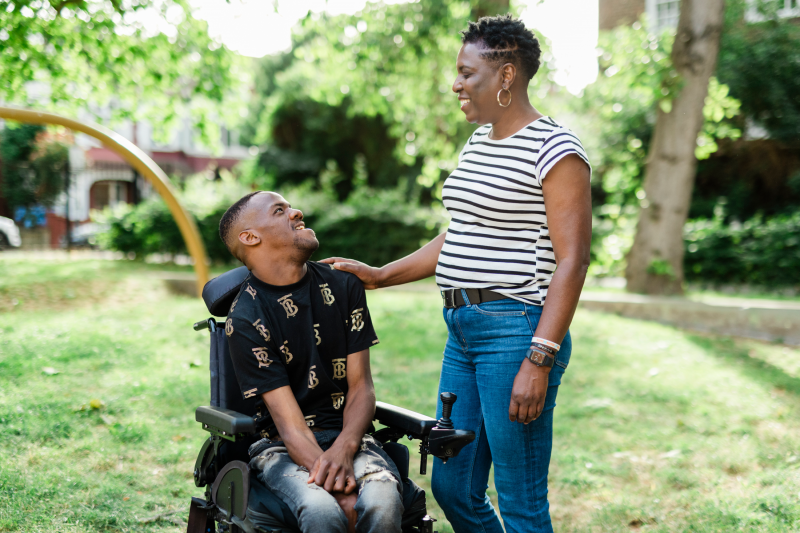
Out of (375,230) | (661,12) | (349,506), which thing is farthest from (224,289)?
(661,12)

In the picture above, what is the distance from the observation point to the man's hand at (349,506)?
2.24m

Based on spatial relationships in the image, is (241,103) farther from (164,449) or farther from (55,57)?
(164,449)

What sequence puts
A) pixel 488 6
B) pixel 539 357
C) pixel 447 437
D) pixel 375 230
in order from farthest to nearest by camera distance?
pixel 375 230 → pixel 488 6 → pixel 447 437 → pixel 539 357

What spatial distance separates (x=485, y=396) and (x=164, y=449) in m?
2.78

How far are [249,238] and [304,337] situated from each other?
45 cm

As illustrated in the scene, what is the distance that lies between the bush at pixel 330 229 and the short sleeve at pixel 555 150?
1147 centimetres

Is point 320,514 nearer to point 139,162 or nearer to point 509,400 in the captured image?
point 509,400

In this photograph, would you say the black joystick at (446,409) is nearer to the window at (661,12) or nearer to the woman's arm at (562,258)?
the woman's arm at (562,258)

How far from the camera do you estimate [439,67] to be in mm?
12344

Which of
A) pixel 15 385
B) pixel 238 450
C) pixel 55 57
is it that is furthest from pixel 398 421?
pixel 55 57

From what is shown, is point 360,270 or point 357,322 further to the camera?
point 360,270

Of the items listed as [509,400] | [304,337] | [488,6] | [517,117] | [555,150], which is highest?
[488,6]

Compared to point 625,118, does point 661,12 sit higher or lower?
higher

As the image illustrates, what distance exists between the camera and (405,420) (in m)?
2.55
